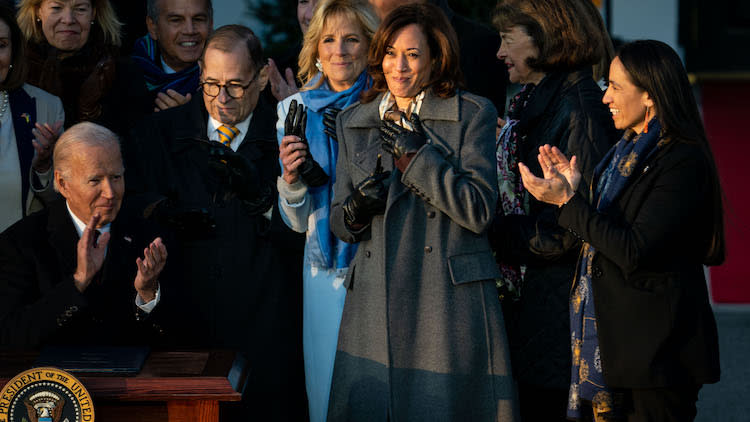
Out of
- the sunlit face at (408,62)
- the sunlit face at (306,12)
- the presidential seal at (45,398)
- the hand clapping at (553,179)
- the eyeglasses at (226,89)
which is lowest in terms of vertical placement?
the presidential seal at (45,398)

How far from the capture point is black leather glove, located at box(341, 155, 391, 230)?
379cm

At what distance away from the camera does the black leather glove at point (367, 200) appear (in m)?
3.79

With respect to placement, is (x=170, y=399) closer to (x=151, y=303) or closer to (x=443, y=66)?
(x=151, y=303)

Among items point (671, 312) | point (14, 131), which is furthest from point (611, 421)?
point (14, 131)

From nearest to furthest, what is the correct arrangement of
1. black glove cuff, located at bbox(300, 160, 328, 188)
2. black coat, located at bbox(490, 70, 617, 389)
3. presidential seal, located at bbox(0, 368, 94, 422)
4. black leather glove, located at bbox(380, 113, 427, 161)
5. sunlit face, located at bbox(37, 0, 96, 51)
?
presidential seal, located at bbox(0, 368, 94, 422) < black leather glove, located at bbox(380, 113, 427, 161) < black coat, located at bbox(490, 70, 617, 389) < black glove cuff, located at bbox(300, 160, 328, 188) < sunlit face, located at bbox(37, 0, 96, 51)

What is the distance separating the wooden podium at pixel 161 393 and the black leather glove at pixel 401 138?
1.00 meters

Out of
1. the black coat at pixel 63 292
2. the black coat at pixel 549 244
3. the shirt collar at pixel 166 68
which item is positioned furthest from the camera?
the shirt collar at pixel 166 68

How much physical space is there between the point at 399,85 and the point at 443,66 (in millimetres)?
174

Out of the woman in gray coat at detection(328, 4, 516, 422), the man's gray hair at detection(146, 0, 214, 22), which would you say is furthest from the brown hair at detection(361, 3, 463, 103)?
the man's gray hair at detection(146, 0, 214, 22)

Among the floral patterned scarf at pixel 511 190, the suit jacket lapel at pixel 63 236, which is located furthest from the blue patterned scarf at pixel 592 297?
the suit jacket lapel at pixel 63 236

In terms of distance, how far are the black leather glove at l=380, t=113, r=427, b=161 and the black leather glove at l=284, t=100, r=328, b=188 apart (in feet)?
1.42

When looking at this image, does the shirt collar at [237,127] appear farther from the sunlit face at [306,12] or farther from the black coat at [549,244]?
the black coat at [549,244]

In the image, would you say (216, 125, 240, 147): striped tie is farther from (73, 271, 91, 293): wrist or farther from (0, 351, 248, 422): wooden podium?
(0, 351, 248, 422): wooden podium

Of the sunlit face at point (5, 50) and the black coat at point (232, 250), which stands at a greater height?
the sunlit face at point (5, 50)
